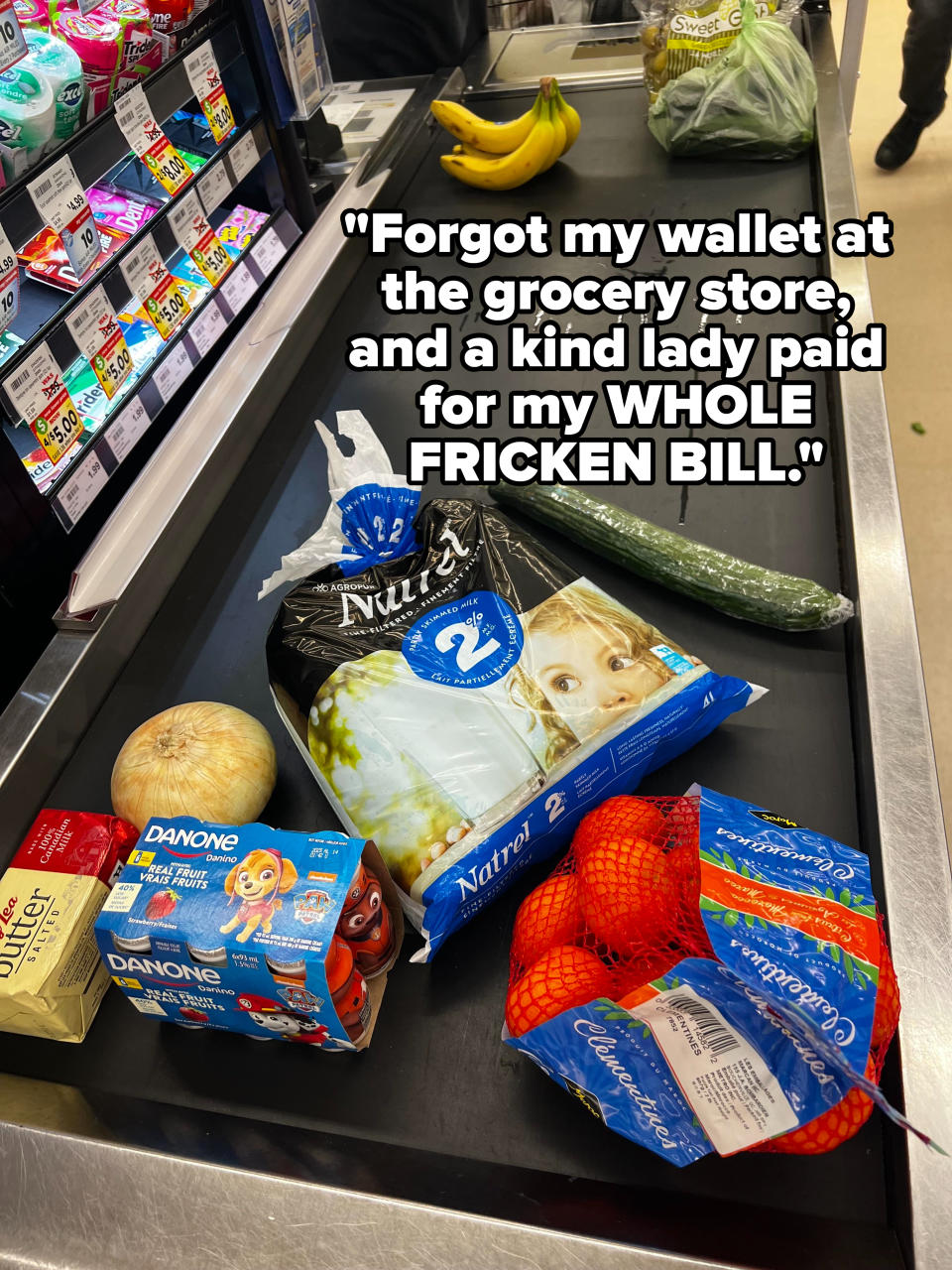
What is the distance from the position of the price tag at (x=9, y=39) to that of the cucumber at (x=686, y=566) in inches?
36.5

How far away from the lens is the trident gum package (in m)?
0.86

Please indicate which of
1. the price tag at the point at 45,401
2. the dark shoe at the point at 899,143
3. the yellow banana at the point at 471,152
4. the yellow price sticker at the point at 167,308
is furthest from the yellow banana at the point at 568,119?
the dark shoe at the point at 899,143

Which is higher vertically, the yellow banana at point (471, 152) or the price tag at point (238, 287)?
the yellow banana at point (471, 152)

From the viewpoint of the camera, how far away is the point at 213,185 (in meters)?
1.91

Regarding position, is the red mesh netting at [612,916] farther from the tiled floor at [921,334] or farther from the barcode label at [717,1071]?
the tiled floor at [921,334]

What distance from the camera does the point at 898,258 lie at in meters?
3.42

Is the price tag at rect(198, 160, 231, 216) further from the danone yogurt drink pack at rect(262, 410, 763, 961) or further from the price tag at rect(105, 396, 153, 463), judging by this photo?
the danone yogurt drink pack at rect(262, 410, 763, 961)

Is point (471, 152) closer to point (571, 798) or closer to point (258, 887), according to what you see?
point (571, 798)

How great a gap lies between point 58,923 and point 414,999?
1.13 feet

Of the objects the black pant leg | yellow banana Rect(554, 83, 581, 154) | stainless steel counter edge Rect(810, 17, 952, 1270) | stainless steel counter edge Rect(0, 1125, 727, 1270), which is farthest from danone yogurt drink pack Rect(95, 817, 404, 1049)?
the black pant leg

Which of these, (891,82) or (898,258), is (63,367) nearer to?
(898,258)

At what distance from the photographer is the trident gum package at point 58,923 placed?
2.83 ft

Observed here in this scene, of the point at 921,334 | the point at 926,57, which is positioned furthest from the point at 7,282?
the point at 926,57

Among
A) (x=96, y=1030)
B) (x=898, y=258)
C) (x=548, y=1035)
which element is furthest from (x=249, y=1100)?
(x=898, y=258)
